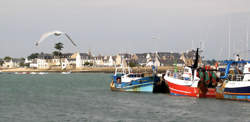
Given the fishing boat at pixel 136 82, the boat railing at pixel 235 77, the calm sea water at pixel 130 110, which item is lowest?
the calm sea water at pixel 130 110

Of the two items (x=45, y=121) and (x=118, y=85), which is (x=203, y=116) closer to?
(x=45, y=121)

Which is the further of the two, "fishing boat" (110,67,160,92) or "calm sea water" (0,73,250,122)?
"fishing boat" (110,67,160,92)

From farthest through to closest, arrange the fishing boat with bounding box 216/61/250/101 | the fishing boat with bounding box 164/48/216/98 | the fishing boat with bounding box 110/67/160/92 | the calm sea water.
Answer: the fishing boat with bounding box 110/67/160/92 < the fishing boat with bounding box 164/48/216/98 < the fishing boat with bounding box 216/61/250/101 < the calm sea water

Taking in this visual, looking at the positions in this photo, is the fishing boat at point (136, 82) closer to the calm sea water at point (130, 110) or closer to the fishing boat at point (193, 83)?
the fishing boat at point (193, 83)

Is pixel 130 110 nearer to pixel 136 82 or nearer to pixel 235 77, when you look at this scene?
pixel 235 77

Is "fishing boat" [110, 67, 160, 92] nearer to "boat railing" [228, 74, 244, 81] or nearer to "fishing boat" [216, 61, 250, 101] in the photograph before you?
"fishing boat" [216, 61, 250, 101]

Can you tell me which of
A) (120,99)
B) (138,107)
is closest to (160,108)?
(138,107)

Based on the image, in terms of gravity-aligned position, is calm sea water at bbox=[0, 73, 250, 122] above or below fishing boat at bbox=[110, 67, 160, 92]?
below

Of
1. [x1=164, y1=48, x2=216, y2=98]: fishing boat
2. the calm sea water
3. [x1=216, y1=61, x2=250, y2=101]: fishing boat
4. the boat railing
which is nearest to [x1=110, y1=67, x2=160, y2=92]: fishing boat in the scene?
[x1=164, y1=48, x2=216, y2=98]: fishing boat

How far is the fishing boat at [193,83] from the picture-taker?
51500 mm

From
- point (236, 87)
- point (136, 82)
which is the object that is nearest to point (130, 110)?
point (236, 87)

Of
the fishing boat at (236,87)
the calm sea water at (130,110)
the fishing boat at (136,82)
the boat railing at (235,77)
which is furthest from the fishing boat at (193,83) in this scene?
the fishing boat at (136,82)

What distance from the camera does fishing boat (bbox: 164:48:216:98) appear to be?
51.5 metres

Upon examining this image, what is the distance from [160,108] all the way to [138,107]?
241cm
